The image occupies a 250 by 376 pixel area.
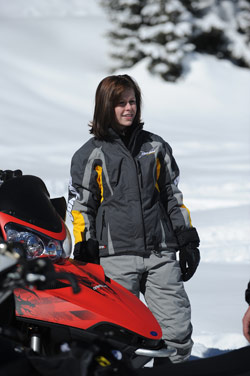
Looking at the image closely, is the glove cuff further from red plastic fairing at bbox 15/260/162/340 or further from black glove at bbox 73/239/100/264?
red plastic fairing at bbox 15/260/162/340

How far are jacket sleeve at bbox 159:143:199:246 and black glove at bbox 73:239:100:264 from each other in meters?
0.44

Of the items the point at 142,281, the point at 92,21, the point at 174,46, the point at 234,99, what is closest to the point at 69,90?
the point at 174,46

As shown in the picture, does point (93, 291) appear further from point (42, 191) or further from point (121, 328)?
point (42, 191)

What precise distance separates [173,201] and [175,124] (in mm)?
15643

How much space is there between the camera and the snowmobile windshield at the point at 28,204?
2676mm

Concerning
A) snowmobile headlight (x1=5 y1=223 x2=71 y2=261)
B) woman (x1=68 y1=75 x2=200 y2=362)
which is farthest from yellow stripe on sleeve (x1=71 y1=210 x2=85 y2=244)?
snowmobile headlight (x1=5 y1=223 x2=71 y2=261)

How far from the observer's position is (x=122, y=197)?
3.37 meters

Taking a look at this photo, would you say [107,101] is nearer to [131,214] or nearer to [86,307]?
[131,214]

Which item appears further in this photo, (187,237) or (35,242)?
(187,237)

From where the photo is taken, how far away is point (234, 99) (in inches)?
858

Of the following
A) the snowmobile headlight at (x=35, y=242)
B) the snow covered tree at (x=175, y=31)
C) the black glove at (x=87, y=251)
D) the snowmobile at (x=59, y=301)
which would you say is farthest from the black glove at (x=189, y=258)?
the snow covered tree at (x=175, y=31)

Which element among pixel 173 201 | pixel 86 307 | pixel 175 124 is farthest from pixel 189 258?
pixel 175 124

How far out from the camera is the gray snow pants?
11.0 ft

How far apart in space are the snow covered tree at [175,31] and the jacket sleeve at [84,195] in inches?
746
